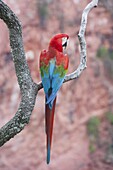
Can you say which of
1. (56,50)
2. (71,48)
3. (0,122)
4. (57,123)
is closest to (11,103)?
(0,122)

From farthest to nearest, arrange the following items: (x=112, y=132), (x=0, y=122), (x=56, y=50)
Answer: (x=112, y=132)
(x=0, y=122)
(x=56, y=50)

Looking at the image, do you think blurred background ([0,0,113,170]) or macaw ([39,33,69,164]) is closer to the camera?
macaw ([39,33,69,164])

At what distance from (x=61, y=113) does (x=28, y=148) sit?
0.54 meters

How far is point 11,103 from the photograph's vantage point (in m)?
4.71

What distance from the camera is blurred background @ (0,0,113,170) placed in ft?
15.5

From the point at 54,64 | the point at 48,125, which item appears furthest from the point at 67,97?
the point at 48,125

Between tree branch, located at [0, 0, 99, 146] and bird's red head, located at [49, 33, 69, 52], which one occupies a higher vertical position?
bird's red head, located at [49, 33, 69, 52]

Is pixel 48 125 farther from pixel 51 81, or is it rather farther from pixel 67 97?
pixel 67 97

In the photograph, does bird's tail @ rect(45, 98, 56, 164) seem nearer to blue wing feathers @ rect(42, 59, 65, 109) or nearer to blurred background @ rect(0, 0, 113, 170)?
blue wing feathers @ rect(42, 59, 65, 109)

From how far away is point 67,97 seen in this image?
196 inches

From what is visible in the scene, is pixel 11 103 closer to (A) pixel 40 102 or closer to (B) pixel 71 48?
(A) pixel 40 102

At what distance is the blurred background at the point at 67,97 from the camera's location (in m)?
4.72

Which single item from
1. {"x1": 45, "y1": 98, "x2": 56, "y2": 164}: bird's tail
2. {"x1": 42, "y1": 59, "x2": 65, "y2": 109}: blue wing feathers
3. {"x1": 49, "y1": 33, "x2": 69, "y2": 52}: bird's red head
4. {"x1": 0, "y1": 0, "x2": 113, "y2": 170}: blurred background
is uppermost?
{"x1": 0, "y1": 0, "x2": 113, "y2": 170}: blurred background

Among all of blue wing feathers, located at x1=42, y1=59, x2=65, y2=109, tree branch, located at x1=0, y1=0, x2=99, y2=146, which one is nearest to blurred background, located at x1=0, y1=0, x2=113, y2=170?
blue wing feathers, located at x1=42, y1=59, x2=65, y2=109
